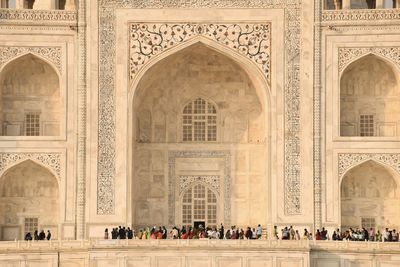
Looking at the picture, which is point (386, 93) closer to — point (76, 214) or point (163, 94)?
point (163, 94)

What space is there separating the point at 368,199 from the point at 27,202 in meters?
10.3

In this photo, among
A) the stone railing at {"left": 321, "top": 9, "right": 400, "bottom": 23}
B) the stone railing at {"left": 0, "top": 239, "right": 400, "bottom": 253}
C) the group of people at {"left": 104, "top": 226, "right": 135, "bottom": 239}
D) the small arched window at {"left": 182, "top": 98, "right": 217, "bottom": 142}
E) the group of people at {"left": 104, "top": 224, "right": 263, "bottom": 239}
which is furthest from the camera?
the small arched window at {"left": 182, "top": 98, "right": 217, "bottom": 142}

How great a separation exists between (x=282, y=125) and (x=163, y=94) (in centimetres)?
415

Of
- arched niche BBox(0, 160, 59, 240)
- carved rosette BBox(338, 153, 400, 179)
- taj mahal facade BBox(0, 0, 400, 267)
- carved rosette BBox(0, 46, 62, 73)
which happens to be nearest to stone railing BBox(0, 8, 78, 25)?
taj mahal facade BBox(0, 0, 400, 267)

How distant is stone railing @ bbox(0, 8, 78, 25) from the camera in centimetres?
3102

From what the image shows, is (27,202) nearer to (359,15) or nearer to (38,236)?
(38,236)

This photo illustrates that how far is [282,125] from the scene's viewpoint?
1220 inches

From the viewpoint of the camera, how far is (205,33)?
102 feet

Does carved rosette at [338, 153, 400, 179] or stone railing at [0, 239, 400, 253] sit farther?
carved rosette at [338, 153, 400, 179]

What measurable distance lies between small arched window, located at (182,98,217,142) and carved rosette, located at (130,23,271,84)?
8.68ft

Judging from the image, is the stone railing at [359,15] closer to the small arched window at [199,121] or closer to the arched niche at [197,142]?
the arched niche at [197,142]

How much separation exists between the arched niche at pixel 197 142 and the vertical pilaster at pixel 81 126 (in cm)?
201

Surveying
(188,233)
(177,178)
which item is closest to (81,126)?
(177,178)

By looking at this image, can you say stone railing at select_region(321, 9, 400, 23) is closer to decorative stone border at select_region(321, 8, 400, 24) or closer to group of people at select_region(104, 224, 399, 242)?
decorative stone border at select_region(321, 8, 400, 24)
